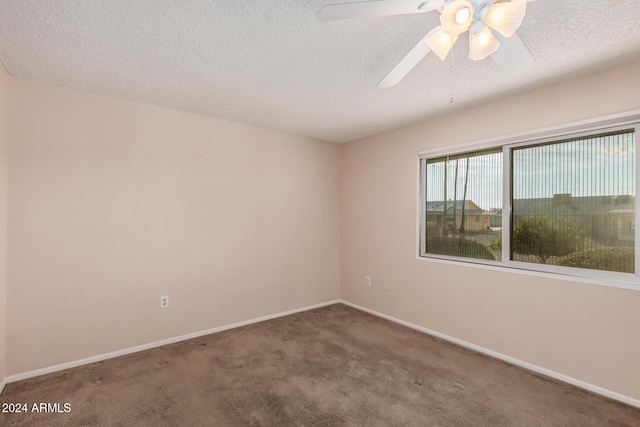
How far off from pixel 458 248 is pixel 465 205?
1.59 feet

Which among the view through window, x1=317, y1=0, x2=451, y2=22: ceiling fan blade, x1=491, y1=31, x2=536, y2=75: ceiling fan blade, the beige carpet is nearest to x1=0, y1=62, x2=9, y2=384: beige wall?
the beige carpet

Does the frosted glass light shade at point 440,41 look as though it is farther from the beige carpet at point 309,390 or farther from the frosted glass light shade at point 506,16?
the beige carpet at point 309,390

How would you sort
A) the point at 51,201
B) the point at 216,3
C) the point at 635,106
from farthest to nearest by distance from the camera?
the point at 51,201
the point at 635,106
the point at 216,3

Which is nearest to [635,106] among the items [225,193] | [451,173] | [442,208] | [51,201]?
[451,173]

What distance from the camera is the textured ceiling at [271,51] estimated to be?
1.68 metres

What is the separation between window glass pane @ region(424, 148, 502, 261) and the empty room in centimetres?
2

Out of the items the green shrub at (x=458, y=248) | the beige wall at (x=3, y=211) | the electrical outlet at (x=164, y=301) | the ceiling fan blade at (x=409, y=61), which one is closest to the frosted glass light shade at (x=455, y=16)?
the ceiling fan blade at (x=409, y=61)

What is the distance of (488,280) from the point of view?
118 inches

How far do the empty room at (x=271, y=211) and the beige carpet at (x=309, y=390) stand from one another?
0.02 m

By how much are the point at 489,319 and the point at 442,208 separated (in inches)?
49.6

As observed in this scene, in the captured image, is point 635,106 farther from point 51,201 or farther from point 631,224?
point 51,201

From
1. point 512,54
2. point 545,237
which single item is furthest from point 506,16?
point 545,237

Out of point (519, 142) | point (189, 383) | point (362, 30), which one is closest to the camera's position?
point (362, 30)

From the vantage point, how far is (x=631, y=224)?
2320mm
